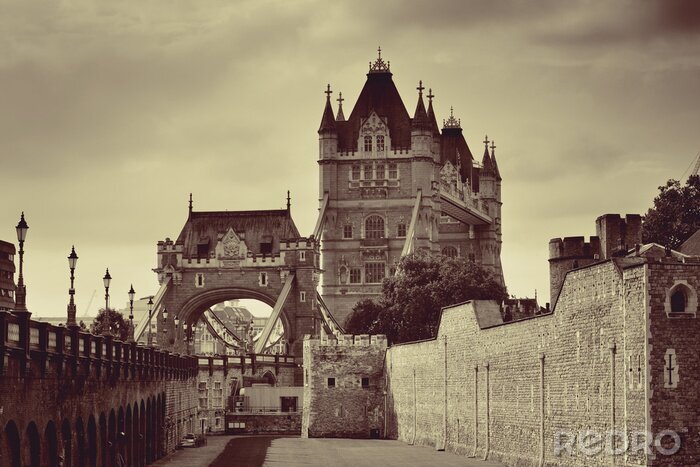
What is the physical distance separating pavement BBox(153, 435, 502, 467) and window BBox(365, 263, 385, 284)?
75145 mm

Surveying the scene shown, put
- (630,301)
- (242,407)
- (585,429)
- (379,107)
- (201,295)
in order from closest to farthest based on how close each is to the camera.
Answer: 1. (630,301)
2. (585,429)
3. (242,407)
4. (201,295)
5. (379,107)

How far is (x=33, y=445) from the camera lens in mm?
35250

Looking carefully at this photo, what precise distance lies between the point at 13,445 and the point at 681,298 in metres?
16.3

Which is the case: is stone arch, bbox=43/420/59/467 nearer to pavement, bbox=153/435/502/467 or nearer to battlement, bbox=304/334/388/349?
pavement, bbox=153/435/502/467

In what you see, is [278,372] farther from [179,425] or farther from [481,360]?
[481,360]

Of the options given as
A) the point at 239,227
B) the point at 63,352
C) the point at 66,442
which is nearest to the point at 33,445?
the point at 63,352

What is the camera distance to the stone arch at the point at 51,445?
36812 millimetres

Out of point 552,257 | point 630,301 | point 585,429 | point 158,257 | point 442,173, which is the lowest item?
point 585,429

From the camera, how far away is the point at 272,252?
144750mm

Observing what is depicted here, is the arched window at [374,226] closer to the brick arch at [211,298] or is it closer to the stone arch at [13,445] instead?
the brick arch at [211,298]

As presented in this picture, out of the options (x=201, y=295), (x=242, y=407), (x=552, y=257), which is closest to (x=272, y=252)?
(x=201, y=295)

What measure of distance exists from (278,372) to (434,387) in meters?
52.9

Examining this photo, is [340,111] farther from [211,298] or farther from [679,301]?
[679,301]

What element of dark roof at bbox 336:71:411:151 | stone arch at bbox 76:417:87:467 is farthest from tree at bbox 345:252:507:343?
stone arch at bbox 76:417:87:467
